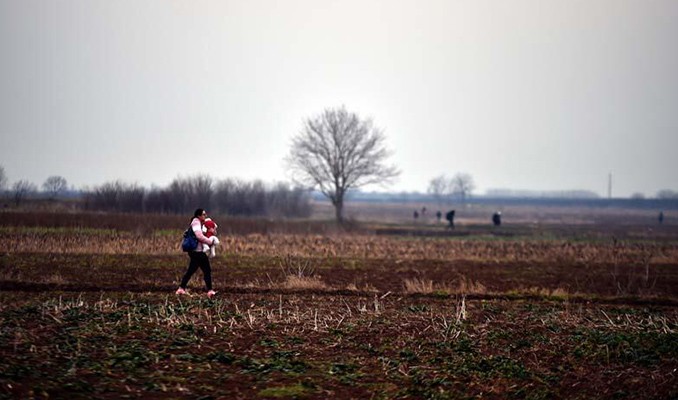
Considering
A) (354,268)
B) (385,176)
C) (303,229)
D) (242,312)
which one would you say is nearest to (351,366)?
(242,312)

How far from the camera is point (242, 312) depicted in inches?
549

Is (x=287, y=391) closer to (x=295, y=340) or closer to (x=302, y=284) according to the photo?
(x=295, y=340)

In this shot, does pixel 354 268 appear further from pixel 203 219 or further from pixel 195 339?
pixel 195 339

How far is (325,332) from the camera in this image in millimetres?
12172

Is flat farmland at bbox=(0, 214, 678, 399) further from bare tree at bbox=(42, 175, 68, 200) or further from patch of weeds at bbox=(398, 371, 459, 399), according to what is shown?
bare tree at bbox=(42, 175, 68, 200)

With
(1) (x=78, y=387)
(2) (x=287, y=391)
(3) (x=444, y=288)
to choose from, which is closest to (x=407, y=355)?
(2) (x=287, y=391)

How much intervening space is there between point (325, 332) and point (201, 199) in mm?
48188

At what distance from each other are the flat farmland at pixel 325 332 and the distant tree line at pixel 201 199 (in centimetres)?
2452

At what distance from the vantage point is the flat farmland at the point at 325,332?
9055 mm

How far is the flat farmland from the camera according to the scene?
356 inches

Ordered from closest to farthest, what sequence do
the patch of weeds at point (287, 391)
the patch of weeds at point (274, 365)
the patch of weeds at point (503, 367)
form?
the patch of weeds at point (287, 391), the patch of weeds at point (274, 365), the patch of weeds at point (503, 367)

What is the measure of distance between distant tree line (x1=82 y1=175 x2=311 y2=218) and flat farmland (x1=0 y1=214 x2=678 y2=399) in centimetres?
2452

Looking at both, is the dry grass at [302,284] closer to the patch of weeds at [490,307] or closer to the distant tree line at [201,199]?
the patch of weeds at [490,307]

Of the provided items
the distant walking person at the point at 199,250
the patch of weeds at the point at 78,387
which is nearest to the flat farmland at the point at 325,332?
the patch of weeds at the point at 78,387
